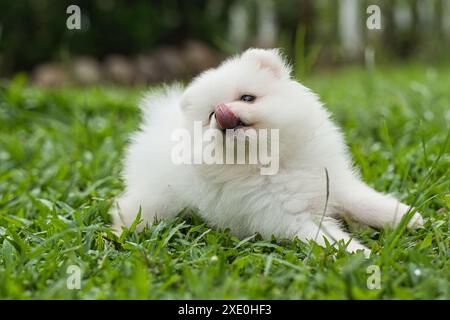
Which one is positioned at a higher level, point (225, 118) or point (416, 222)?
point (225, 118)

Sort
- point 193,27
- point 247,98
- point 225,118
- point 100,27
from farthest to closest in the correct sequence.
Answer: point 193,27 < point 100,27 < point 247,98 < point 225,118

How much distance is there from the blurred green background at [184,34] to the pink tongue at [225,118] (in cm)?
539

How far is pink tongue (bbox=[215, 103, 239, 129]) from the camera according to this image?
2.45 metres

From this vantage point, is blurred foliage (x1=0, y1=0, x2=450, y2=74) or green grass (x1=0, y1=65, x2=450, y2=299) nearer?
green grass (x1=0, y1=65, x2=450, y2=299)

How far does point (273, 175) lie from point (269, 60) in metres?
0.50

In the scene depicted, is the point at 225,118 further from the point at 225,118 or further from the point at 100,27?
the point at 100,27

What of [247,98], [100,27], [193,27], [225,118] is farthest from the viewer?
[193,27]

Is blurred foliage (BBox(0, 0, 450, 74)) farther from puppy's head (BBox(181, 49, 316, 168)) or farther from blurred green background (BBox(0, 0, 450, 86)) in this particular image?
puppy's head (BBox(181, 49, 316, 168))

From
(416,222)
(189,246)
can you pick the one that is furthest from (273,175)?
(416,222)

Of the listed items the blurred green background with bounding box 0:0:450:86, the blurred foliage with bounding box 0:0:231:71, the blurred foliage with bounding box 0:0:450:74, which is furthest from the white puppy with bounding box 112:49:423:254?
the blurred foliage with bounding box 0:0:231:71

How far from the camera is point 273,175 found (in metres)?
2.63

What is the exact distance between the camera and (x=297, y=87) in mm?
2785

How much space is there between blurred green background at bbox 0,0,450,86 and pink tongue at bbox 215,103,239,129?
17.7 feet
